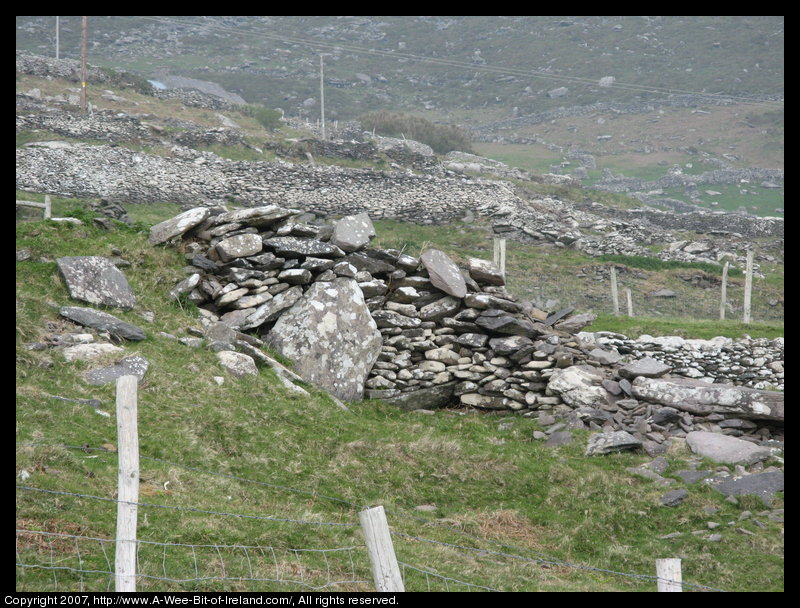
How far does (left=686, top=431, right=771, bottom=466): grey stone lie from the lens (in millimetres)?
13016

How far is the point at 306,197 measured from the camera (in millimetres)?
39375

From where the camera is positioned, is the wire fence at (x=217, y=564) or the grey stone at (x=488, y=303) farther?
the grey stone at (x=488, y=303)

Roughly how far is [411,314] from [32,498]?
11.1 m

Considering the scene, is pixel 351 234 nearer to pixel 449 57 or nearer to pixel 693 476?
pixel 693 476

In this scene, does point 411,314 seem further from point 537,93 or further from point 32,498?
point 537,93

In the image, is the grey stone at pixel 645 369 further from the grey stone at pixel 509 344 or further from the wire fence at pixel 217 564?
the wire fence at pixel 217 564

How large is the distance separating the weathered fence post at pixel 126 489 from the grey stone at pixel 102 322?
27.9 feet

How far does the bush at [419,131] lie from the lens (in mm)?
68562

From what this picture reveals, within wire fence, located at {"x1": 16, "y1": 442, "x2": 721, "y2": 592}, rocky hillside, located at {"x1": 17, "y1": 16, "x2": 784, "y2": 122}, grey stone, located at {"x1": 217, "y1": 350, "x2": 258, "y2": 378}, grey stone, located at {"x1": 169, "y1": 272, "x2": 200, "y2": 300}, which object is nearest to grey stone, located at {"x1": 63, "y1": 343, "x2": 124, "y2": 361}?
grey stone, located at {"x1": 217, "y1": 350, "x2": 258, "y2": 378}

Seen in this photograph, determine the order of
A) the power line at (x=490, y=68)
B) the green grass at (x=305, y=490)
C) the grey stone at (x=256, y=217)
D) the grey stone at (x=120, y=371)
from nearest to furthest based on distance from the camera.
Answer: the green grass at (x=305, y=490) → the grey stone at (x=120, y=371) → the grey stone at (x=256, y=217) → the power line at (x=490, y=68)

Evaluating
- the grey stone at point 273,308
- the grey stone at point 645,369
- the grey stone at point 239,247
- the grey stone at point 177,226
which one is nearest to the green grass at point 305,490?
the grey stone at point 273,308

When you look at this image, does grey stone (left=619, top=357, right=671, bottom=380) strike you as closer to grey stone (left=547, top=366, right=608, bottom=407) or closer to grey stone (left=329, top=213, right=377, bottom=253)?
grey stone (left=547, top=366, right=608, bottom=407)

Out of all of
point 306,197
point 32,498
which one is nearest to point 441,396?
point 32,498
